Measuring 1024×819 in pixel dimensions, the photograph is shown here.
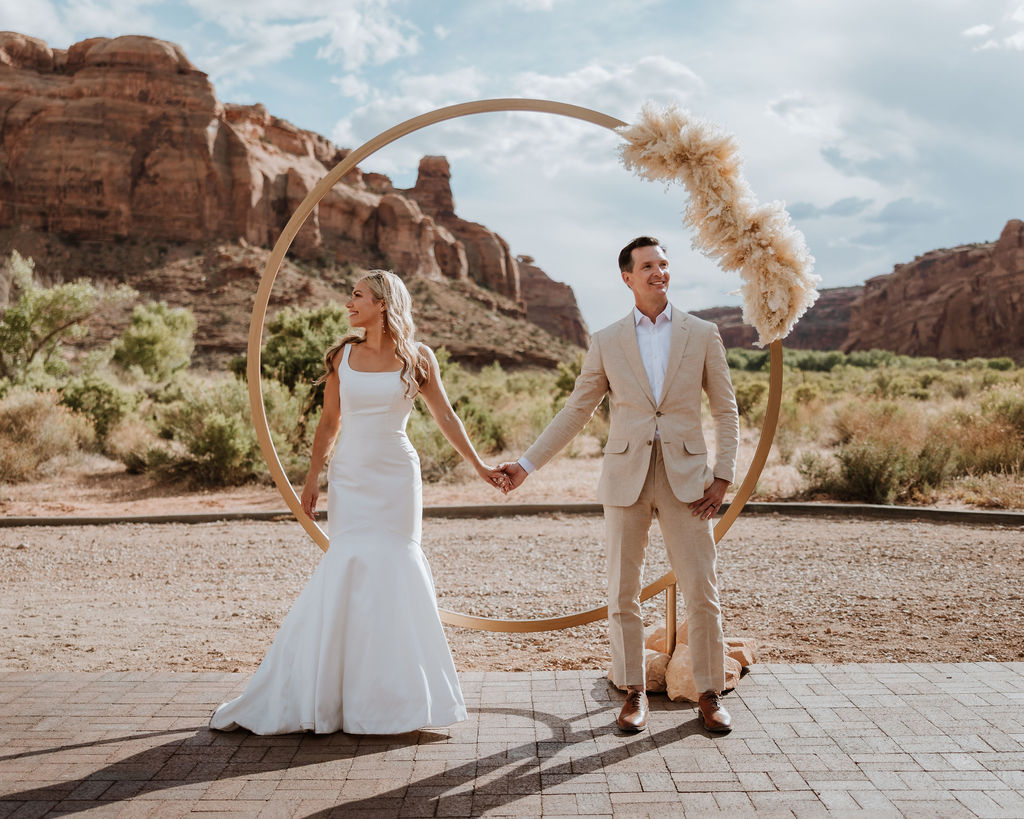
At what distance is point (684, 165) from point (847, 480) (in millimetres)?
8533

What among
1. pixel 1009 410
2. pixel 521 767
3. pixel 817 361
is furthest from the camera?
pixel 817 361

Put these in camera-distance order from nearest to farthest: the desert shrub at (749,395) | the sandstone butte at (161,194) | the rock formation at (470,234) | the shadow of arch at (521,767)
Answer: the shadow of arch at (521,767), the desert shrub at (749,395), the sandstone butte at (161,194), the rock formation at (470,234)

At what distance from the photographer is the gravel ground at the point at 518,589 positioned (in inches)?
215

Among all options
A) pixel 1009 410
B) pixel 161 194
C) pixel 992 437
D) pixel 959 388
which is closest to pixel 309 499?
pixel 992 437

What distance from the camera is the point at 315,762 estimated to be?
3.54m

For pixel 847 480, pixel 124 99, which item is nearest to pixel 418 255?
pixel 124 99

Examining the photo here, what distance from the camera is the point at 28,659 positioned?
5.30 m

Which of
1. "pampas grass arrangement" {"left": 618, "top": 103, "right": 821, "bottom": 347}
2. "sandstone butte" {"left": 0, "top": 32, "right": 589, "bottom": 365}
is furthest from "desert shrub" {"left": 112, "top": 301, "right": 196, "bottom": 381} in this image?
"pampas grass arrangement" {"left": 618, "top": 103, "right": 821, "bottom": 347}

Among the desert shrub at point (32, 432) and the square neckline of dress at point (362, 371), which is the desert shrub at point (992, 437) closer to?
the square neckline of dress at point (362, 371)

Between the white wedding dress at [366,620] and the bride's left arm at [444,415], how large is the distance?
21cm

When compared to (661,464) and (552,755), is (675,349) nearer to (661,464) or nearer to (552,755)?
(661,464)

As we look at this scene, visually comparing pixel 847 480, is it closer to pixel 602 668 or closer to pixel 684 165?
pixel 602 668

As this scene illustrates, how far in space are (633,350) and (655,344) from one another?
0.37ft

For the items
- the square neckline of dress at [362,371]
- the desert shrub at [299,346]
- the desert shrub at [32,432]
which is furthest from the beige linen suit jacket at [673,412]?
the desert shrub at [32,432]
